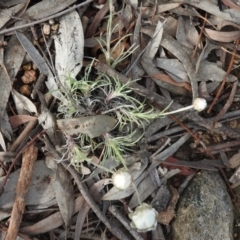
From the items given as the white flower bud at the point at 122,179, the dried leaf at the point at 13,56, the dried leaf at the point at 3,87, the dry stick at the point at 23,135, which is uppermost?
the dried leaf at the point at 13,56

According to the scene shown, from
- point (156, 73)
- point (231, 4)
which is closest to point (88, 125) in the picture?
point (156, 73)

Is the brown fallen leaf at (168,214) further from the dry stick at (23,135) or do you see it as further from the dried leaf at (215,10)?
the dried leaf at (215,10)

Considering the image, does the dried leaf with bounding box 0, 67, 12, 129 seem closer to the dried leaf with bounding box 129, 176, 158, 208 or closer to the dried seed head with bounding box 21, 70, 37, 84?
the dried seed head with bounding box 21, 70, 37, 84

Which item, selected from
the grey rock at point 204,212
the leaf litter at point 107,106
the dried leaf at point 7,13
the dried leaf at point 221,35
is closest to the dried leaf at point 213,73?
the leaf litter at point 107,106

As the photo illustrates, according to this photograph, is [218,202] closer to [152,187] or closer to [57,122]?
[152,187]

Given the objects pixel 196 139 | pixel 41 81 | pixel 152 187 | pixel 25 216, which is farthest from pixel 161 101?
pixel 25 216

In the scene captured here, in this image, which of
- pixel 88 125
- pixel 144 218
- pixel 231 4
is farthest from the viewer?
pixel 231 4

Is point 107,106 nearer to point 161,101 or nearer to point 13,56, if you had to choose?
point 161,101
